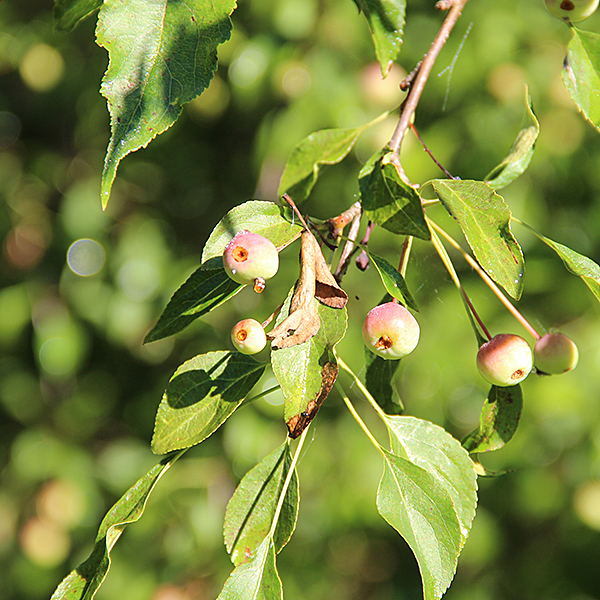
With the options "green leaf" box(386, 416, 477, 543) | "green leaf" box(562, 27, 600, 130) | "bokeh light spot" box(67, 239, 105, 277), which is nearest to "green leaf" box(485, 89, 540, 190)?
"green leaf" box(562, 27, 600, 130)

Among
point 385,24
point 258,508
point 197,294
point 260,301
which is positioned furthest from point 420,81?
point 260,301

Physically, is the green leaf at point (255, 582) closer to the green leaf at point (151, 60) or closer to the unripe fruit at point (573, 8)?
the green leaf at point (151, 60)

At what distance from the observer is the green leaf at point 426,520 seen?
435 mm

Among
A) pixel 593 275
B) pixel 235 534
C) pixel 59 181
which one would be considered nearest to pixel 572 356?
pixel 593 275

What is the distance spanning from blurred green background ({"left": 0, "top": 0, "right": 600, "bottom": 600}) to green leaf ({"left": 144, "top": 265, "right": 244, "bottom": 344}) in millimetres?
→ 660

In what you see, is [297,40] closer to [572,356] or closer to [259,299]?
[259,299]

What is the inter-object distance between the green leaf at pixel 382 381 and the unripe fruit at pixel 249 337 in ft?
0.69

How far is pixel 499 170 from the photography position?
62 centimetres

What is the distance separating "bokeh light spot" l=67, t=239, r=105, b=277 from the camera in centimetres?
135

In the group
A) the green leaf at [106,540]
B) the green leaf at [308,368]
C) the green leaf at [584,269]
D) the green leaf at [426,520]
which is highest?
the green leaf at [584,269]

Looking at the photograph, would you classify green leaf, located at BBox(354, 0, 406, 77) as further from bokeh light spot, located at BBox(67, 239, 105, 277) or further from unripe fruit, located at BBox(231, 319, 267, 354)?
bokeh light spot, located at BBox(67, 239, 105, 277)

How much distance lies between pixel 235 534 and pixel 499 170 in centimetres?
46

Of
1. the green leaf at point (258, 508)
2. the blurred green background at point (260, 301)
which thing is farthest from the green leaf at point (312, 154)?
the blurred green background at point (260, 301)

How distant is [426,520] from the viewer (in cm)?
46
